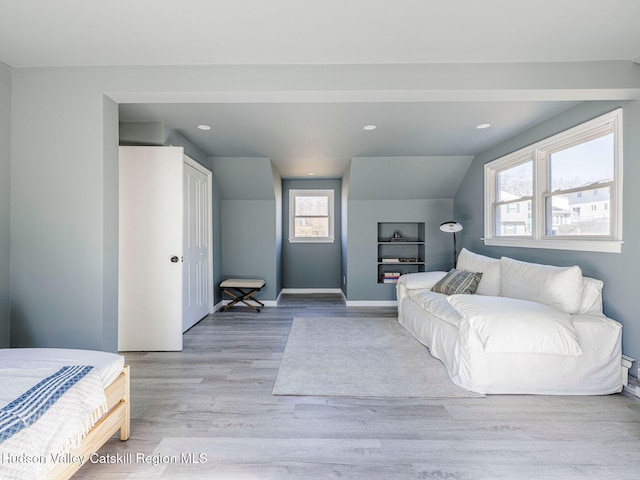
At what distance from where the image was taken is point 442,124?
10.9ft

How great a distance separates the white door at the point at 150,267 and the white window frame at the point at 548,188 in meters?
3.68

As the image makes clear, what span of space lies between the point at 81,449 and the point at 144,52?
7.44ft

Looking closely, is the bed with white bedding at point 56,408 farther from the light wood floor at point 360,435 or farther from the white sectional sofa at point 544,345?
the white sectional sofa at point 544,345

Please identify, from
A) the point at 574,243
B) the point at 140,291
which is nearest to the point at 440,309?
the point at 574,243

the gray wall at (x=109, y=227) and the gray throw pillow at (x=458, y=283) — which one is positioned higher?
the gray wall at (x=109, y=227)

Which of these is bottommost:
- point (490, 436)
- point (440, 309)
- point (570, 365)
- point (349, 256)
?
point (490, 436)

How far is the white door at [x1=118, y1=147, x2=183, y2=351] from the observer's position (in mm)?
3145

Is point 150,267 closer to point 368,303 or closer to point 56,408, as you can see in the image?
point 56,408

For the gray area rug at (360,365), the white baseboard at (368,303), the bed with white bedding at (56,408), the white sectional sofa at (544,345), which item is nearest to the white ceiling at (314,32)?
the white sectional sofa at (544,345)

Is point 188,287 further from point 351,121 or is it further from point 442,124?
point 442,124

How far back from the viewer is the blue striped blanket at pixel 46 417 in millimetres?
1038

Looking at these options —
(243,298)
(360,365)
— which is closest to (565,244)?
(360,365)

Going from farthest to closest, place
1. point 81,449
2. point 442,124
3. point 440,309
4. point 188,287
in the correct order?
1. point 188,287
2. point 442,124
3. point 440,309
4. point 81,449

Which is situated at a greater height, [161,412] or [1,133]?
[1,133]
